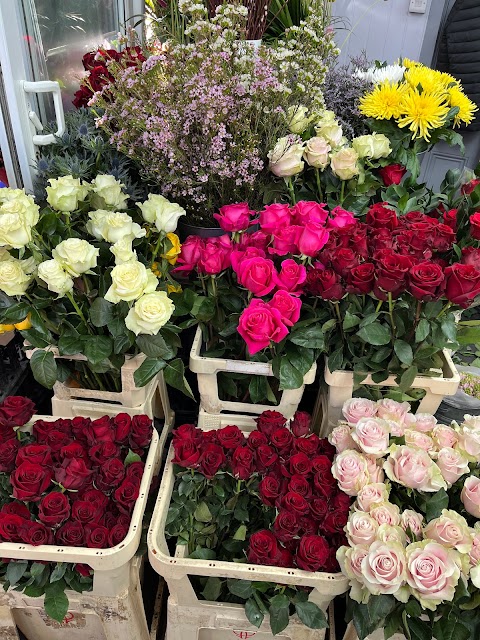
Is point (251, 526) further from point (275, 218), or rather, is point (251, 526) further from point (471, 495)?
point (275, 218)

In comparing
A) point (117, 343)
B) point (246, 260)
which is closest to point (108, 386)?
point (117, 343)

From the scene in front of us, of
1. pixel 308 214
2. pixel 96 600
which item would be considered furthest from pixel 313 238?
pixel 96 600

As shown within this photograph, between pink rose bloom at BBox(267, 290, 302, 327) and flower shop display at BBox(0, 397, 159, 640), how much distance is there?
0.37m

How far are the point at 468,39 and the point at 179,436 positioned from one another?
2.74 metres

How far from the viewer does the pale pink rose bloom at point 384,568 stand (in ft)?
2.57

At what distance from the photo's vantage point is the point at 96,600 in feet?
3.06

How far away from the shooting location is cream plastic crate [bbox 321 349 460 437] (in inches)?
42.3

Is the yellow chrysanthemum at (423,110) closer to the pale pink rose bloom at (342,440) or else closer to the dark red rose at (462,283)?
the dark red rose at (462,283)

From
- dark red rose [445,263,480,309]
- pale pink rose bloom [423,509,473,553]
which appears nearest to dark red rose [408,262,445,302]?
dark red rose [445,263,480,309]

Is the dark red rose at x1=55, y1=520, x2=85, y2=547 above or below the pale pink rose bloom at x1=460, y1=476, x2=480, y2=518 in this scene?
below

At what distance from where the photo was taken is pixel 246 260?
3.12ft

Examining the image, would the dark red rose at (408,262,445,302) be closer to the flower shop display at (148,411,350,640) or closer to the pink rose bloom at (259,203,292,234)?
the pink rose bloom at (259,203,292,234)

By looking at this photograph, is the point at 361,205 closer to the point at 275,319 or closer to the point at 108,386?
the point at 275,319

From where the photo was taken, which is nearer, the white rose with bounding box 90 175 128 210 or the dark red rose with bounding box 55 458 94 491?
the dark red rose with bounding box 55 458 94 491
